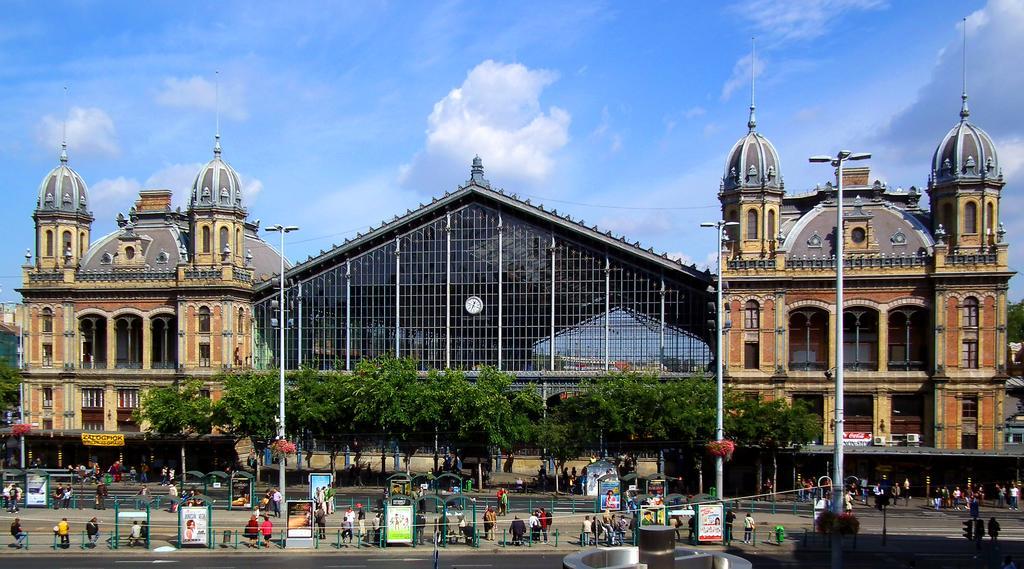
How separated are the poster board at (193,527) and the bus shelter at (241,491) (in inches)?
443

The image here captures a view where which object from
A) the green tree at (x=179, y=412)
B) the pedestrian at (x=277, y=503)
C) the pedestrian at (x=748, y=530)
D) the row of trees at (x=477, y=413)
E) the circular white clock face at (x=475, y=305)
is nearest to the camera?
the pedestrian at (x=748, y=530)

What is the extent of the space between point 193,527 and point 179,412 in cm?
2700

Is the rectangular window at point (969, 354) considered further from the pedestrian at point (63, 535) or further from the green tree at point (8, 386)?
the green tree at point (8, 386)

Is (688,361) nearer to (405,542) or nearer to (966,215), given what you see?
(966,215)

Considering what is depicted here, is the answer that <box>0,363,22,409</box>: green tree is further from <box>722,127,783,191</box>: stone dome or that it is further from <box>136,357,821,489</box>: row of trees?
<box>722,127,783,191</box>: stone dome

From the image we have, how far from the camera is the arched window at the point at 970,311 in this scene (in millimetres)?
67375

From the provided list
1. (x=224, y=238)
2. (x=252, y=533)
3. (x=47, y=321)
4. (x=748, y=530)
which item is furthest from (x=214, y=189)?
(x=748, y=530)

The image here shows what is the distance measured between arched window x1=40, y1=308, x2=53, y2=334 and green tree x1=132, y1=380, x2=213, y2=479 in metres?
15.5

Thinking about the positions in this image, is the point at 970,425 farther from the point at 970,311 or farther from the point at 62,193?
the point at 62,193

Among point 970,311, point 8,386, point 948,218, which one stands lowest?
point 8,386

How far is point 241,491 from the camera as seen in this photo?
57.5m

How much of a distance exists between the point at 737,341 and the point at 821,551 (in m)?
28.1

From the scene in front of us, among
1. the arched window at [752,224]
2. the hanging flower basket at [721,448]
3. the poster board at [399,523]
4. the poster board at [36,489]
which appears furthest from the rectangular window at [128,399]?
the hanging flower basket at [721,448]

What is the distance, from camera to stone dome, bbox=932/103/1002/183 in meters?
68.4
